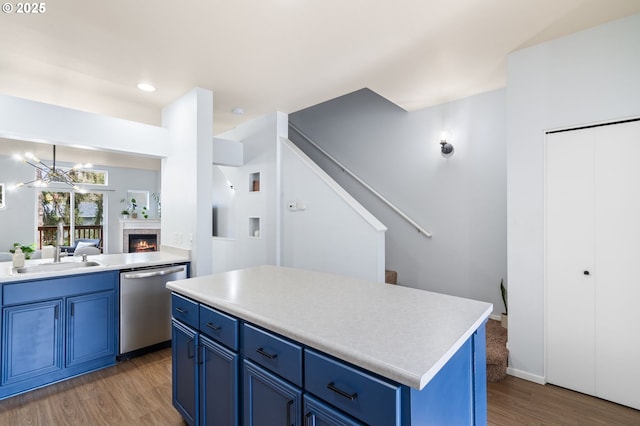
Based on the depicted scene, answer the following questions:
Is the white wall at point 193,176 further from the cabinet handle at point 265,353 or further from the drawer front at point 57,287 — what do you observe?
the cabinet handle at point 265,353

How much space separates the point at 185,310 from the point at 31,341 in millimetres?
1574

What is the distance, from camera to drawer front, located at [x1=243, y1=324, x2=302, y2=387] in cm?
114

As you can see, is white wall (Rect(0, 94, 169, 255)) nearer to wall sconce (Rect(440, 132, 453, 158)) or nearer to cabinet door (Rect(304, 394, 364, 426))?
cabinet door (Rect(304, 394, 364, 426))

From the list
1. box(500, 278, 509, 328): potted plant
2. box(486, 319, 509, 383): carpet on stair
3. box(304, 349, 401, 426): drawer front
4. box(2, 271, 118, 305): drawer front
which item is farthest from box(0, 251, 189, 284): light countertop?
box(500, 278, 509, 328): potted plant

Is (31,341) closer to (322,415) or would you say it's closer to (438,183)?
(322,415)

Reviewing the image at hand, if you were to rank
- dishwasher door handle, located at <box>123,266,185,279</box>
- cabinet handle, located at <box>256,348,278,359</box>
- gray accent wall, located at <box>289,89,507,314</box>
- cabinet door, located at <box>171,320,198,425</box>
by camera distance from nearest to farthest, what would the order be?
cabinet handle, located at <box>256,348,278,359</box>, cabinet door, located at <box>171,320,198,425</box>, dishwasher door handle, located at <box>123,266,185,279</box>, gray accent wall, located at <box>289,89,507,314</box>

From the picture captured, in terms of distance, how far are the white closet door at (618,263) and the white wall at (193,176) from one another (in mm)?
3442

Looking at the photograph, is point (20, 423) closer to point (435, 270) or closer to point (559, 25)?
point (435, 270)

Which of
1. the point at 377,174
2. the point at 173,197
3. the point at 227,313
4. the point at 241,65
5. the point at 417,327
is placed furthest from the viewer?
the point at 377,174

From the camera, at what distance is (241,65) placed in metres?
2.73

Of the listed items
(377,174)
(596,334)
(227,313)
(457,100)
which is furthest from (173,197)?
(596,334)

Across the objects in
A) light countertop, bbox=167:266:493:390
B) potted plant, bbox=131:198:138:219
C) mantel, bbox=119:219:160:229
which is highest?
potted plant, bbox=131:198:138:219

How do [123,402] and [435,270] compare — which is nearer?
[123,402]

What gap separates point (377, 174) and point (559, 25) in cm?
253
